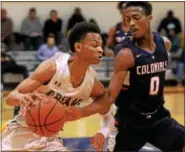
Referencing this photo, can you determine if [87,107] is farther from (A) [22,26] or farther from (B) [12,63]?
(A) [22,26]

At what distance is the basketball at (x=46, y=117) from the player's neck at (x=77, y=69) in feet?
0.86

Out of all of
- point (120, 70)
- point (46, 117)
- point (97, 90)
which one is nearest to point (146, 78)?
point (120, 70)

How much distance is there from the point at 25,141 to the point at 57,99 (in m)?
0.41

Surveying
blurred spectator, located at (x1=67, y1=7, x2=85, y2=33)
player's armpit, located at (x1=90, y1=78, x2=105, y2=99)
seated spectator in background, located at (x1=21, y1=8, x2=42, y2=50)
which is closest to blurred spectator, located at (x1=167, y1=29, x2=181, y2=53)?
blurred spectator, located at (x1=67, y1=7, x2=85, y2=33)

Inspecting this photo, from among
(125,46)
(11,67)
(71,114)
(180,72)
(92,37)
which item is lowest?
(180,72)

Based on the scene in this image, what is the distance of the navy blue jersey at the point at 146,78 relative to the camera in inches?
146

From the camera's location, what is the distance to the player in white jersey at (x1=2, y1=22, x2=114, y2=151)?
11.1 ft

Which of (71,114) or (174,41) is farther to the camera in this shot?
(174,41)

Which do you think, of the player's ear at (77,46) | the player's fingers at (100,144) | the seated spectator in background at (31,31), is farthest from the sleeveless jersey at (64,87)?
the seated spectator in background at (31,31)

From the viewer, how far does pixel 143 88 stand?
3.73m

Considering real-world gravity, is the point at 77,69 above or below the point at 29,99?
above

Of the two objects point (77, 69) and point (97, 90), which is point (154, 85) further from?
point (77, 69)

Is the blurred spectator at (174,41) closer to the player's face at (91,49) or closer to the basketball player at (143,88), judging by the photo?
the basketball player at (143,88)

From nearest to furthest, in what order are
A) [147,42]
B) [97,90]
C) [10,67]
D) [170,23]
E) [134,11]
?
[97,90] → [134,11] → [147,42] → [10,67] → [170,23]
